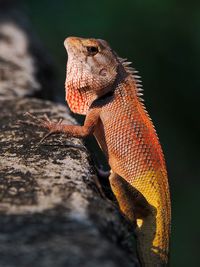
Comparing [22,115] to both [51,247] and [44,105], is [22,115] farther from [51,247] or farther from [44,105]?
[51,247]

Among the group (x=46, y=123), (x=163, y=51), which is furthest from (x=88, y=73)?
(x=163, y=51)

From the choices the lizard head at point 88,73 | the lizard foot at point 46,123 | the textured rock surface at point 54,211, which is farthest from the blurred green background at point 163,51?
the textured rock surface at point 54,211

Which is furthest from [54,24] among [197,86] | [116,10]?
[197,86]

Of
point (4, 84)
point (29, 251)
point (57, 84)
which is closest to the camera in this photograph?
point (29, 251)

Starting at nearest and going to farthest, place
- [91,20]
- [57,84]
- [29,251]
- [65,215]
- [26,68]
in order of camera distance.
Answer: [29,251], [65,215], [26,68], [57,84], [91,20]

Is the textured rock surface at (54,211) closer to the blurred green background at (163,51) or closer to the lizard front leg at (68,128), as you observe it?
the lizard front leg at (68,128)

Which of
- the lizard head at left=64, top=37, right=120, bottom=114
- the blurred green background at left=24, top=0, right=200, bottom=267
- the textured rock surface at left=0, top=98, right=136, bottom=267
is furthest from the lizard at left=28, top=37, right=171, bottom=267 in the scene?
the blurred green background at left=24, top=0, right=200, bottom=267
